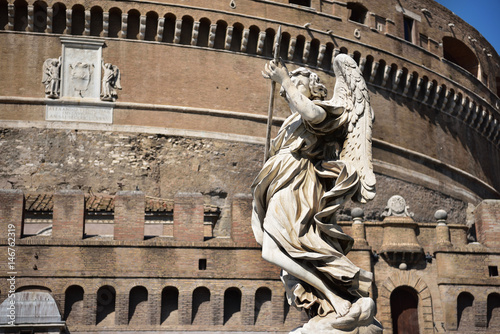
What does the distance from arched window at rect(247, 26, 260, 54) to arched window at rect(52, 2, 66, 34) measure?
4544 millimetres

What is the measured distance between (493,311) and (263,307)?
439 cm

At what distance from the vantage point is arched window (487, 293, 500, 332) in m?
16.5

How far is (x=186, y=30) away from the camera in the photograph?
22.5 m

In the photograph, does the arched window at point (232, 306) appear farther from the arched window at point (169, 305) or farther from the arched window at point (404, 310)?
the arched window at point (404, 310)

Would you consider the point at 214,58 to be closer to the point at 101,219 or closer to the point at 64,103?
the point at 64,103

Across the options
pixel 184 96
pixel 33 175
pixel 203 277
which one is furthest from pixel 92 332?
pixel 184 96

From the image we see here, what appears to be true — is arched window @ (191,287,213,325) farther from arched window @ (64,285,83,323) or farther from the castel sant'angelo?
arched window @ (64,285,83,323)

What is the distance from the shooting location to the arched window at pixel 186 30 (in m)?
22.3

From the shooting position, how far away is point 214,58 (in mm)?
22547

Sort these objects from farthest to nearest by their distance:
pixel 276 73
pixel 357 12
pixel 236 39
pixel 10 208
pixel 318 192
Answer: pixel 357 12 → pixel 236 39 → pixel 10 208 → pixel 318 192 → pixel 276 73

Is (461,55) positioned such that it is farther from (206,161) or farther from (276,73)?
(276,73)

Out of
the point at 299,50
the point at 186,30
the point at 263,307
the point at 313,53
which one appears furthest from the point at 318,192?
the point at 313,53

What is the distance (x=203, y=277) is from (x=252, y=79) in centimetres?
845

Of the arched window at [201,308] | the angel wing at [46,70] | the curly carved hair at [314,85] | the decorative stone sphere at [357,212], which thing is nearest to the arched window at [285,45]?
the angel wing at [46,70]
